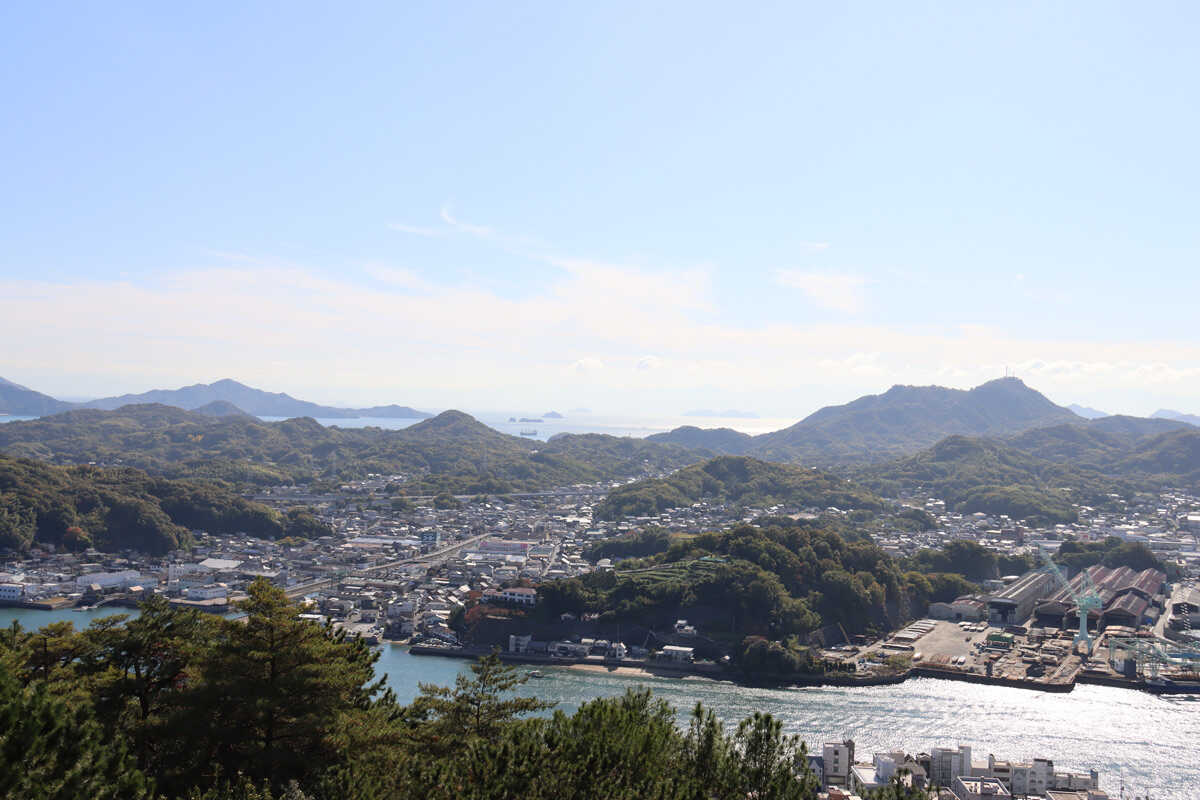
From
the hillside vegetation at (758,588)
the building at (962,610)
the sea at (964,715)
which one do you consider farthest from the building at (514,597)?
the building at (962,610)

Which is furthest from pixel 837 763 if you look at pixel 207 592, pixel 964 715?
pixel 207 592

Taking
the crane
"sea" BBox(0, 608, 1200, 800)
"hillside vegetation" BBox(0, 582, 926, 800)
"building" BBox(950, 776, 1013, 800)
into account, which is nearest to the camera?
"hillside vegetation" BBox(0, 582, 926, 800)

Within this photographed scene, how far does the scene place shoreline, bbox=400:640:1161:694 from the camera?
1853cm

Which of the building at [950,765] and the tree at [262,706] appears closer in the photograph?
the tree at [262,706]

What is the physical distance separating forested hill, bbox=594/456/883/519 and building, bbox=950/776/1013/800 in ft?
97.4

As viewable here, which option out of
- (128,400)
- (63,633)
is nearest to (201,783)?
(63,633)

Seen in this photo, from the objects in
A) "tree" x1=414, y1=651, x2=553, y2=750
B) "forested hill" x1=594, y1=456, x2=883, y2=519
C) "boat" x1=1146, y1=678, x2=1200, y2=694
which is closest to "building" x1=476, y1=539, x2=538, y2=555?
"forested hill" x1=594, y1=456, x2=883, y2=519

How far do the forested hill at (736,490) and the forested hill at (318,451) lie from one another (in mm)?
10053

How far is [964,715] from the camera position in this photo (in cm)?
1645

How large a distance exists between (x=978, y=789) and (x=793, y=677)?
23.6 feet

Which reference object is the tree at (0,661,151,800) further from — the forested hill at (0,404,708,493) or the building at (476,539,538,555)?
the forested hill at (0,404,708,493)

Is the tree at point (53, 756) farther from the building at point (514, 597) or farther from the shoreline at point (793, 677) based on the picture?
the building at point (514, 597)

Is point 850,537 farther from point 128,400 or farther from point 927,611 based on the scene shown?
point 128,400

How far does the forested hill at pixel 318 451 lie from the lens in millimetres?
52750
